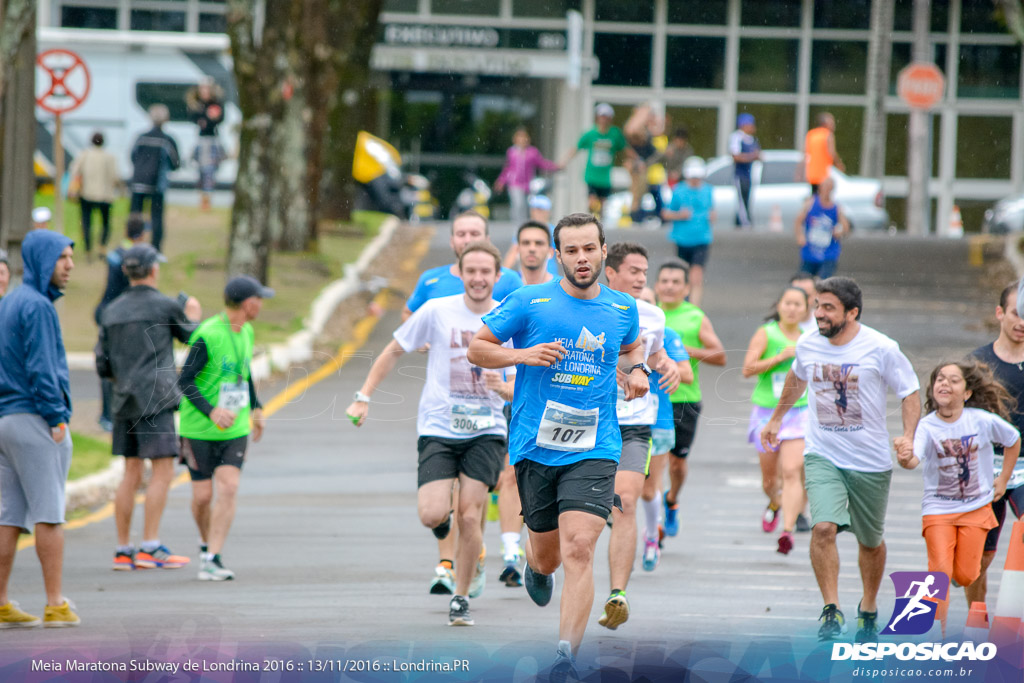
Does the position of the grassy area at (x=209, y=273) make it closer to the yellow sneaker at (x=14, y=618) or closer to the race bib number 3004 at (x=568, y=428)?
the yellow sneaker at (x=14, y=618)

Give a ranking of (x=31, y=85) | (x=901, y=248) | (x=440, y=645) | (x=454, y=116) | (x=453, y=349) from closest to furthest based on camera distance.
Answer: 1. (x=440, y=645)
2. (x=453, y=349)
3. (x=31, y=85)
4. (x=901, y=248)
5. (x=454, y=116)

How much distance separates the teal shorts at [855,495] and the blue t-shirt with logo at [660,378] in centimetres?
105

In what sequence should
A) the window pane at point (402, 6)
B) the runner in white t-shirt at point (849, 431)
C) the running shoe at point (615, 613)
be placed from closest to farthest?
the running shoe at point (615, 613) → the runner in white t-shirt at point (849, 431) → the window pane at point (402, 6)

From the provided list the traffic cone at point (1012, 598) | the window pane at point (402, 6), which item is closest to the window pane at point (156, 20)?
the window pane at point (402, 6)

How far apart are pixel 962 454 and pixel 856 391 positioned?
24.4 inches

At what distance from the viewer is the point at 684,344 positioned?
9.86m

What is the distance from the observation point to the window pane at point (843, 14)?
22766mm

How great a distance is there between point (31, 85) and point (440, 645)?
305 inches

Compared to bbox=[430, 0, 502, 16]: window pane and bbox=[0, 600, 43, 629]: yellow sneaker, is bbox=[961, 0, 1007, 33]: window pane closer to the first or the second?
bbox=[430, 0, 502, 16]: window pane

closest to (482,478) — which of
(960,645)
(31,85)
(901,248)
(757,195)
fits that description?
(960,645)

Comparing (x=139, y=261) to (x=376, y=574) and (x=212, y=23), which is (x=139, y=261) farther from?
(x=212, y=23)

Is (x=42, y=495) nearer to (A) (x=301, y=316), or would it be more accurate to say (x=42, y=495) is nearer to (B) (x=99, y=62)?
(A) (x=301, y=316)

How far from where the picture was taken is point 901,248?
25.0m

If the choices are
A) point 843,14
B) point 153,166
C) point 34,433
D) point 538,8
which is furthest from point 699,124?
point 34,433
